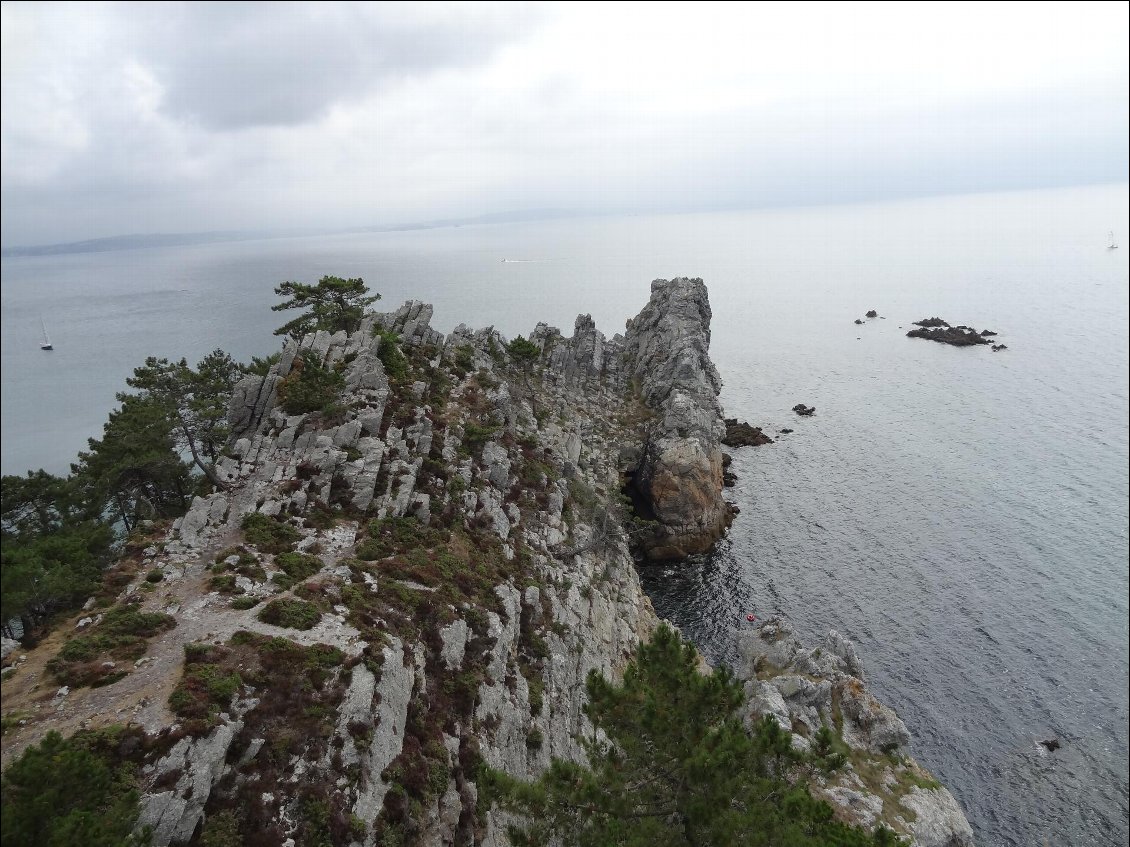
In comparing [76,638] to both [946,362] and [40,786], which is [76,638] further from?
[946,362]

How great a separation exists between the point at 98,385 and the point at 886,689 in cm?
6309

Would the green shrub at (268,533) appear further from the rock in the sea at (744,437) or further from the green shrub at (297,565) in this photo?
the rock in the sea at (744,437)

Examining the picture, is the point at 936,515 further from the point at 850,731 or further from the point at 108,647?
the point at 108,647

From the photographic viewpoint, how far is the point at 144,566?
26781mm

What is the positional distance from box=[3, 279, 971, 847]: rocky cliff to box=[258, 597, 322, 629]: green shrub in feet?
0.34

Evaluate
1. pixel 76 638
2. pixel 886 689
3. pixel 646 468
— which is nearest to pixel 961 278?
pixel 646 468

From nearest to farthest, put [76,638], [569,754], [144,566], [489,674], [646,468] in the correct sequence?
[76,638] → [144,566] → [489,674] → [569,754] → [646,468]

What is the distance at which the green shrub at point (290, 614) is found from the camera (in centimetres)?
2461

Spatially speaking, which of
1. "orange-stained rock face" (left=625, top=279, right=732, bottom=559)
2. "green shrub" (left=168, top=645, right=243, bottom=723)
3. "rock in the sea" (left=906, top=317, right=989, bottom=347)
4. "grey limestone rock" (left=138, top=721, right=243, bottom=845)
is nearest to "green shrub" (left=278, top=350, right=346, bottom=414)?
"green shrub" (left=168, top=645, right=243, bottom=723)

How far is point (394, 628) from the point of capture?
1053 inches

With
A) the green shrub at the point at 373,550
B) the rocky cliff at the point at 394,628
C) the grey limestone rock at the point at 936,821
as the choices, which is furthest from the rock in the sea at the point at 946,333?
the green shrub at the point at 373,550

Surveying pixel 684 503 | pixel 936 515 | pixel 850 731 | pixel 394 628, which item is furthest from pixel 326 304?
pixel 936 515

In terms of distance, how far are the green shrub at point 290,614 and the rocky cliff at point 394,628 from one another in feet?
0.34

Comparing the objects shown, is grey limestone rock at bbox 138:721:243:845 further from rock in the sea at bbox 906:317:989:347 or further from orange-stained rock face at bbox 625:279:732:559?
rock in the sea at bbox 906:317:989:347
